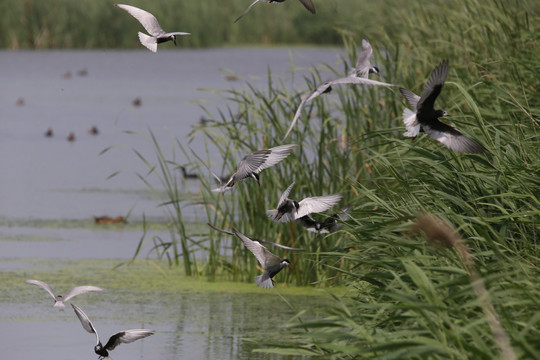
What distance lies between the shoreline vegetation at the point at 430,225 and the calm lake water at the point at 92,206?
0.49 meters

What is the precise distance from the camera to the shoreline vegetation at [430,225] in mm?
3246

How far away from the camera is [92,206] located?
10.0 meters

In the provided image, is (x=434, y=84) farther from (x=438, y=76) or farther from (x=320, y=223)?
(x=320, y=223)

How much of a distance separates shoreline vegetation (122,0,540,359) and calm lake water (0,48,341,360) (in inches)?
19.2

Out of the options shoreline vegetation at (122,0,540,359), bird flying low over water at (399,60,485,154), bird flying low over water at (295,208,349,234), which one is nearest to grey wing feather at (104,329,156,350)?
shoreline vegetation at (122,0,540,359)

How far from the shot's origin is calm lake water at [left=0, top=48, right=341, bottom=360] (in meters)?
5.51

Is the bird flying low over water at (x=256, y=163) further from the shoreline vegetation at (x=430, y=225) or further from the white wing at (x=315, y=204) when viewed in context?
the shoreline vegetation at (x=430, y=225)

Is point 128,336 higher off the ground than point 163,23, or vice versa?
point 163,23

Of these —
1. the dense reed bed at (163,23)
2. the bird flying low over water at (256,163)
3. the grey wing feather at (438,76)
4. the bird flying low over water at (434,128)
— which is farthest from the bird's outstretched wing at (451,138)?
the dense reed bed at (163,23)

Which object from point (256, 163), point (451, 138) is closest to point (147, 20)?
point (256, 163)

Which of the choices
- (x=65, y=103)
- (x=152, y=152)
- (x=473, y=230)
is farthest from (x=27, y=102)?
(x=473, y=230)

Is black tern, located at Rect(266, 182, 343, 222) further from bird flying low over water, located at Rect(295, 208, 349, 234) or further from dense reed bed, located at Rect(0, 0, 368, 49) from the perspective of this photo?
dense reed bed, located at Rect(0, 0, 368, 49)

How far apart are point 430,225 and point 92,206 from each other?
7793mm

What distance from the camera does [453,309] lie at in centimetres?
322
